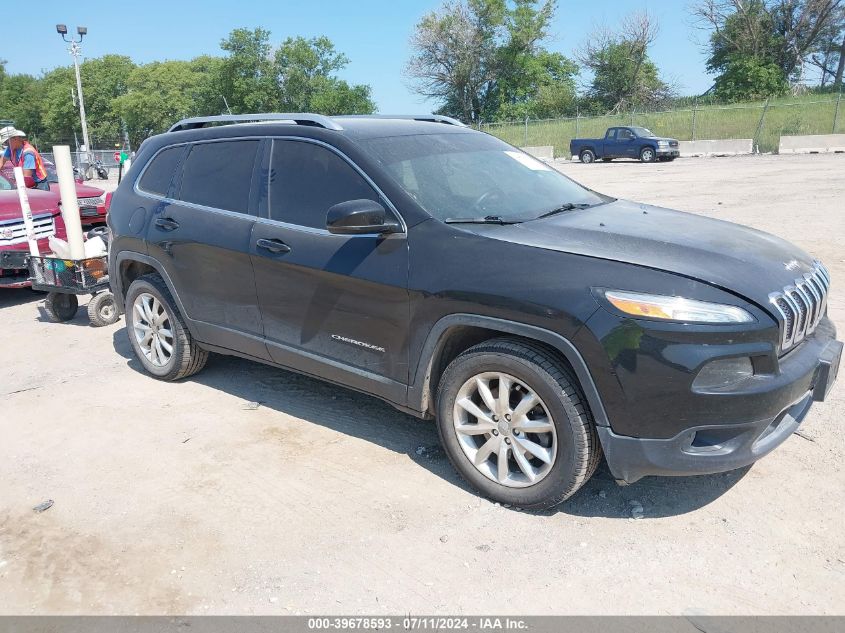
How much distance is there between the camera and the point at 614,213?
409 cm

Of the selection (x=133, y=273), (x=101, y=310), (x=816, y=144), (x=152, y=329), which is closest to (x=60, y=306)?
(x=101, y=310)

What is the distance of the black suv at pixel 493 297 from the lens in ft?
9.87

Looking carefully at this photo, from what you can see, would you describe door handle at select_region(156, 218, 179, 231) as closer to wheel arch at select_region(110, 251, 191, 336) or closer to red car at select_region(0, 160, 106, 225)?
wheel arch at select_region(110, 251, 191, 336)

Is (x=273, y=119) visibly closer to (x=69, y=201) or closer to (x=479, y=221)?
(x=479, y=221)

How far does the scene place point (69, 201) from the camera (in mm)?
7242

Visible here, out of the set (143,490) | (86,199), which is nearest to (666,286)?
(143,490)

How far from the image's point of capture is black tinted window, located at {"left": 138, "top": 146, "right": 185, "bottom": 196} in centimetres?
514

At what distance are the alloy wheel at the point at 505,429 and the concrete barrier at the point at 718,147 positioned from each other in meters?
31.5

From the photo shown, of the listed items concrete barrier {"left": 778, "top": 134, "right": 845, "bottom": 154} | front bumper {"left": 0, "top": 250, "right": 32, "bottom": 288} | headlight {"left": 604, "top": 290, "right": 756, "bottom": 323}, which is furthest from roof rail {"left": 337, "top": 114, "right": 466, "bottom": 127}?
concrete barrier {"left": 778, "top": 134, "right": 845, "bottom": 154}

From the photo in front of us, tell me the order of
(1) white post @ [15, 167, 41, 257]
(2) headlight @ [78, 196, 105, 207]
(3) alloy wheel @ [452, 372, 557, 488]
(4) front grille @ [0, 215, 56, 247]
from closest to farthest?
1. (3) alloy wheel @ [452, 372, 557, 488]
2. (1) white post @ [15, 167, 41, 257]
3. (4) front grille @ [0, 215, 56, 247]
4. (2) headlight @ [78, 196, 105, 207]

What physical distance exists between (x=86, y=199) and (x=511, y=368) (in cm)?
868

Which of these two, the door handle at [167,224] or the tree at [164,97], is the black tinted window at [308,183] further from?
the tree at [164,97]

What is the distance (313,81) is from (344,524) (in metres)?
75.0

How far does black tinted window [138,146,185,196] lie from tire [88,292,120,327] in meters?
2.36
